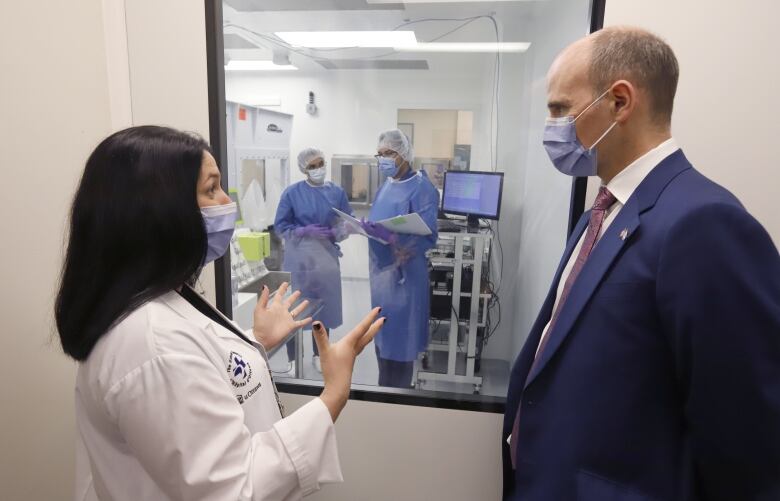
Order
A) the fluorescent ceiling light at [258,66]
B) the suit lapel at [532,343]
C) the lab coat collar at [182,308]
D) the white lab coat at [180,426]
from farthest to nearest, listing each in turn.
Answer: the fluorescent ceiling light at [258,66] → the suit lapel at [532,343] → the lab coat collar at [182,308] → the white lab coat at [180,426]

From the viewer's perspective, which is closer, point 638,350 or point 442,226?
point 638,350

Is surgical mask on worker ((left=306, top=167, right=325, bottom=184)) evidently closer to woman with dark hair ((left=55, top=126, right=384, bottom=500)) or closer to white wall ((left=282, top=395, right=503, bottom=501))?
white wall ((left=282, top=395, right=503, bottom=501))

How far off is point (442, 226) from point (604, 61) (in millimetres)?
1302

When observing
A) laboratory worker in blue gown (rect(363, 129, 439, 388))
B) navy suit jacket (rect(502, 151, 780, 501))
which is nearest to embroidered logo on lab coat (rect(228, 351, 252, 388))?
navy suit jacket (rect(502, 151, 780, 501))

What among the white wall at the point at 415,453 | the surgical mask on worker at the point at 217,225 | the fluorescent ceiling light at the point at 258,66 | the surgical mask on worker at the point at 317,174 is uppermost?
the fluorescent ceiling light at the point at 258,66

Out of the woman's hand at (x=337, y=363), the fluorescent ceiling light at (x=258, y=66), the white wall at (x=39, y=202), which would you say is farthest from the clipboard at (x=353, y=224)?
the woman's hand at (x=337, y=363)

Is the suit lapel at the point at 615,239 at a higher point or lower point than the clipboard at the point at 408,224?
higher

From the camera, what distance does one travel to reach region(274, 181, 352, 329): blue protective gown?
81.4 inches

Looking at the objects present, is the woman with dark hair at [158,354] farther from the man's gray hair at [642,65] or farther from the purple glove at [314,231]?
the purple glove at [314,231]

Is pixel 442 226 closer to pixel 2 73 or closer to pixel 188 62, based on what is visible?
pixel 188 62

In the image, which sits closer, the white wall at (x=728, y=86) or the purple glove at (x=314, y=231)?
the white wall at (x=728, y=86)

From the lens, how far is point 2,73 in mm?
1144

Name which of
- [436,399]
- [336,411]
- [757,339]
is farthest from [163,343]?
[436,399]

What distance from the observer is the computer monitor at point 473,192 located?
78.5 inches
